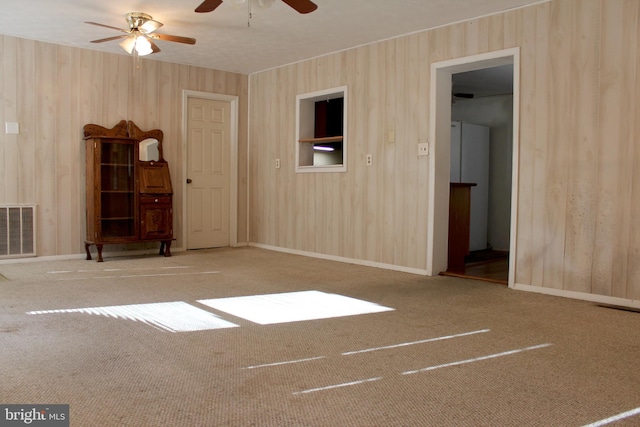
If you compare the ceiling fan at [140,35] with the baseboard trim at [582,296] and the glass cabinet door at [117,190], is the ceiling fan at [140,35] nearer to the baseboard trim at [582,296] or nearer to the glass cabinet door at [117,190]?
the glass cabinet door at [117,190]

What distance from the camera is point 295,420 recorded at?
183 centimetres

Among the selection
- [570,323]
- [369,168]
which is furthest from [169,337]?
[369,168]

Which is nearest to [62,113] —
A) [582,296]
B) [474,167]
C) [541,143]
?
[541,143]

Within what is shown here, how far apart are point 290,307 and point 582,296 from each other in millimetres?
2298

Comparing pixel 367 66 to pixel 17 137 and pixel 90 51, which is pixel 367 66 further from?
pixel 17 137

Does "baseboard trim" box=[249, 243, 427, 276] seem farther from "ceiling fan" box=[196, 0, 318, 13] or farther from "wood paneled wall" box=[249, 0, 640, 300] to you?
"ceiling fan" box=[196, 0, 318, 13]

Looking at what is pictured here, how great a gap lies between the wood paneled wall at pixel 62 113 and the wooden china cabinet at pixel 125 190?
0.20m

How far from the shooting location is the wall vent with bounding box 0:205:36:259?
216 inches

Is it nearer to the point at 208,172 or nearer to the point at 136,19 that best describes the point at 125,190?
the point at 208,172

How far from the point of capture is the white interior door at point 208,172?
22.6ft

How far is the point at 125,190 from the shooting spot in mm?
5980

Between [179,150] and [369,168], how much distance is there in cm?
264

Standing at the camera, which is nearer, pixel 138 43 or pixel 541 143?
pixel 541 143

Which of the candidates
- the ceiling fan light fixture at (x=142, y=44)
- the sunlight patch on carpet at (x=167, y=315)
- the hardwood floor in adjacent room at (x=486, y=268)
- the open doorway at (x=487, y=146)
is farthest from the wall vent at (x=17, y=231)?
the hardwood floor in adjacent room at (x=486, y=268)
